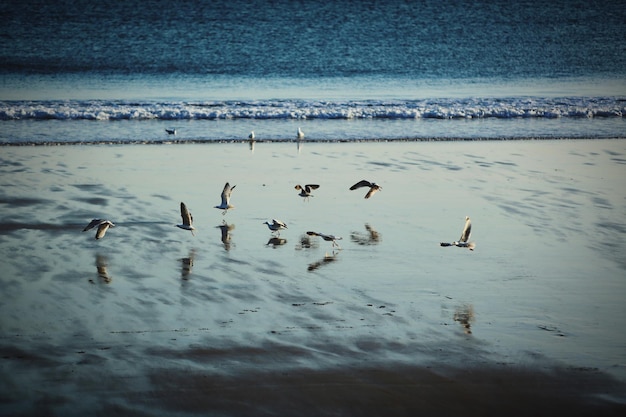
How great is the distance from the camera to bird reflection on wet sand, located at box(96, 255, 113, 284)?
8.02 metres

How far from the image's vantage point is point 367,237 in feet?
32.0

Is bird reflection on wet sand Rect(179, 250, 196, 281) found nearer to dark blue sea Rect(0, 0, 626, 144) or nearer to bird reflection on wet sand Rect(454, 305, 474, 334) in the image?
bird reflection on wet sand Rect(454, 305, 474, 334)

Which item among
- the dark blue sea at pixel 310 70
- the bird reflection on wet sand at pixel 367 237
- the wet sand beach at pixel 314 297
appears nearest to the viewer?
the wet sand beach at pixel 314 297

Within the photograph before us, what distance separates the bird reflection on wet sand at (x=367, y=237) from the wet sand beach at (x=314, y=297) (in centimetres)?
8

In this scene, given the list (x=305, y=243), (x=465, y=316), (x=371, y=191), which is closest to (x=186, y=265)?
(x=305, y=243)

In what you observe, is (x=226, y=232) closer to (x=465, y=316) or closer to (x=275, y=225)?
(x=275, y=225)

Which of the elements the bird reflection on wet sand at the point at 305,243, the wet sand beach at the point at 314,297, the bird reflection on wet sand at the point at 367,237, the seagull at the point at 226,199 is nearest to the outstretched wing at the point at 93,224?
the wet sand beach at the point at 314,297

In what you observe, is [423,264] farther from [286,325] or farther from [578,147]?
[578,147]

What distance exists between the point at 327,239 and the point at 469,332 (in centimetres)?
293

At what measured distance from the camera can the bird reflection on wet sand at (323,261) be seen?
27.8 ft

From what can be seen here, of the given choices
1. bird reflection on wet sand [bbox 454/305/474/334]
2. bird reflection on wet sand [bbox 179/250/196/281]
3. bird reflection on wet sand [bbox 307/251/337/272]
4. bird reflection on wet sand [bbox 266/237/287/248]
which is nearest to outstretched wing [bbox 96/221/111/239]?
bird reflection on wet sand [bbox 179/250/196/281]

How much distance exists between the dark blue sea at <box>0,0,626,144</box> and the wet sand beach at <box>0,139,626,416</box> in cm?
739

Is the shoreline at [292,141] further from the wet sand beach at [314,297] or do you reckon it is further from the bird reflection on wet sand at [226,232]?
the bird reflection on wet sand at [226,232]

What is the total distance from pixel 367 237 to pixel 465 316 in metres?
2.91
